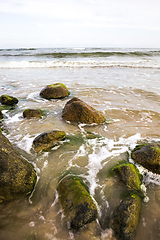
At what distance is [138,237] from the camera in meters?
1.73

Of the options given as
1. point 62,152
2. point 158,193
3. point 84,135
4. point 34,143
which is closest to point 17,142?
point 34,143

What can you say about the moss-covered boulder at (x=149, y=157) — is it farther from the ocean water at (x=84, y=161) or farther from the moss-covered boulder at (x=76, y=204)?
the moss-covered boulder at (x=76, y=204)

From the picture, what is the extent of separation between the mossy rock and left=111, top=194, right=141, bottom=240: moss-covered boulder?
25 cm

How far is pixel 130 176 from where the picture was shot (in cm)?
229

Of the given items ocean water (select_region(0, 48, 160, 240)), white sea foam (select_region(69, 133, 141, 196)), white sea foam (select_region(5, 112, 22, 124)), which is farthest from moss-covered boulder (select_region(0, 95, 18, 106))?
white sea foam (select_region(69, 133, 141, 196))

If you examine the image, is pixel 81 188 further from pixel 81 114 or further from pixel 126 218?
pixel 81 114

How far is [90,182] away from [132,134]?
1759 mm

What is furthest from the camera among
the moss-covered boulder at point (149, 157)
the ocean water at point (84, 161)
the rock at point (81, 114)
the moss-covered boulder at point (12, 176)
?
the rock at point (81, 114)

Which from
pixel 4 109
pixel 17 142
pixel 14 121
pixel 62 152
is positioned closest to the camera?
pixel 62 152

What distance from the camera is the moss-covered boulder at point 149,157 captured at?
8.06 feet

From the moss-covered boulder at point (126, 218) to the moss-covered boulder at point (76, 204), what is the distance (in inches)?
11.0

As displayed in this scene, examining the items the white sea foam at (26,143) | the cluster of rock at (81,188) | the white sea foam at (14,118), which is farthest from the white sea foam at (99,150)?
the white sea foam at (14,118)

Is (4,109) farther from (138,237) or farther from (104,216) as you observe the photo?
(138,237)

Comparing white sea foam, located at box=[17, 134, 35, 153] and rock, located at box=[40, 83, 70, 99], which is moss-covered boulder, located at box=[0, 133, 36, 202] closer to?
white sea foam, located at box=[17, 134, 35, 153]
